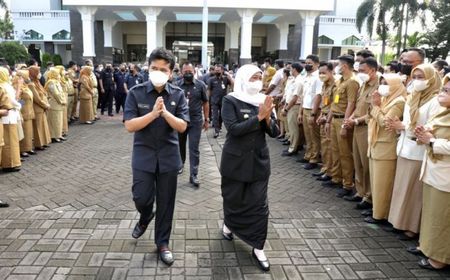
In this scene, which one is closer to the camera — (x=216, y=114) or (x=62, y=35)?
(x=216, y=114)

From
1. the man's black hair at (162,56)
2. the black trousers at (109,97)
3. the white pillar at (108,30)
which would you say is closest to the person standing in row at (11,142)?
the man's black hair at (162,56)

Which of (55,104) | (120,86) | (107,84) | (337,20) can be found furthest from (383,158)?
(337,20)

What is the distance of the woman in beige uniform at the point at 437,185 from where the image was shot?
3451mm

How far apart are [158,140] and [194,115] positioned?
2872mm

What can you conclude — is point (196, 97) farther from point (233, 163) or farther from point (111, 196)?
point (233, 163)

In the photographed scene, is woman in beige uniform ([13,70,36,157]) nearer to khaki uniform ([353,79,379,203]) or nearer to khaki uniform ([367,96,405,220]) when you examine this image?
khaki uniform ([353,79,379,203])

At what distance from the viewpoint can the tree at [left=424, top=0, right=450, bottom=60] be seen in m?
25.5

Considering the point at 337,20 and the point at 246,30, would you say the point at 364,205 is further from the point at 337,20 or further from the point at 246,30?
the point at 337,20

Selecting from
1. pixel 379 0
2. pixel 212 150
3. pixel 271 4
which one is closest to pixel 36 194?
pixel 212 150

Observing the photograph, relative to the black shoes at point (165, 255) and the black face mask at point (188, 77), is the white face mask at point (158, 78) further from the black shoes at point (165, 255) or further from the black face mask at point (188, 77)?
the black face mask at point (188, 77)

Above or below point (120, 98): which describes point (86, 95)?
above

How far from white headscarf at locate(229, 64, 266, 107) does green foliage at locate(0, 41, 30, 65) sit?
957 inches

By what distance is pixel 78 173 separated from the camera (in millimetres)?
6516

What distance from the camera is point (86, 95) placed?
37.0 feet
